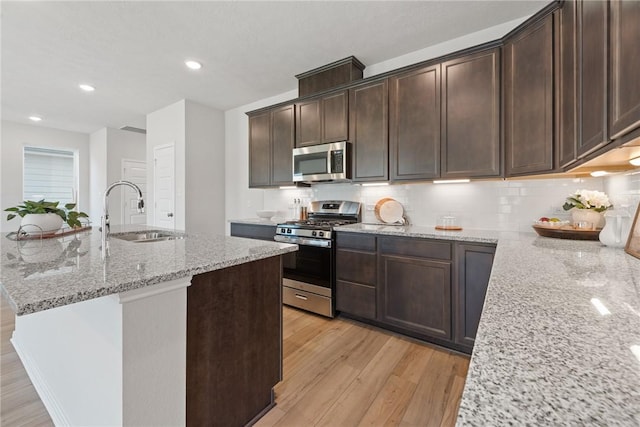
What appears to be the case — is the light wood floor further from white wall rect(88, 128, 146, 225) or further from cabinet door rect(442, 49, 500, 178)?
white wall rect(88, 128, 146, 225)

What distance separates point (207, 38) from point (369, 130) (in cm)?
175

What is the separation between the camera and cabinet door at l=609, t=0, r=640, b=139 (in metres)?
0.83

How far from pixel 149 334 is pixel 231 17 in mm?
2466

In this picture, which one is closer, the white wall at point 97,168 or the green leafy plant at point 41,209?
the green leafy plant at point 41,209

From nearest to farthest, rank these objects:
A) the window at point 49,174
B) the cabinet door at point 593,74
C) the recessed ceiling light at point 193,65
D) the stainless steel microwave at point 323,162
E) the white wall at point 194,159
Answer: the cabinet door at point 593,74
the stainless steel microwave at point 323,162
the recessed ceiling light at point 193,65
the white wall at point 194,159
the window at point 49,174

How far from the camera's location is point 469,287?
2.13 metres

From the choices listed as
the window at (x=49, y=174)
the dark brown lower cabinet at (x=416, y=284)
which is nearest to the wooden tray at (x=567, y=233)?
the dark brown lower cabinet at (x=416, y=284)

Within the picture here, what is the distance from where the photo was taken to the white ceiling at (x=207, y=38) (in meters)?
2.28

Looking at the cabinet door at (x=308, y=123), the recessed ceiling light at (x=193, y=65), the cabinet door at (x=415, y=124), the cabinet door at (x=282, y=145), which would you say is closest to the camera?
the cabinet door at (x=415, y=124)

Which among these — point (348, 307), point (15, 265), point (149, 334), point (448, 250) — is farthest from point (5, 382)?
point (448, 250)

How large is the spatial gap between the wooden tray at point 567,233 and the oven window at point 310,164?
195 cm

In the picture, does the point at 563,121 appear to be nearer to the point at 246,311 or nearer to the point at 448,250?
the point at 448,250

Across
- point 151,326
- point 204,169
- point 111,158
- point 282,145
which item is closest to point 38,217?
point 151,326

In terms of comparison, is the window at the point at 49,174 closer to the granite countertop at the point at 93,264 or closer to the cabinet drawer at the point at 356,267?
the granite countertop at the point at 93,264
